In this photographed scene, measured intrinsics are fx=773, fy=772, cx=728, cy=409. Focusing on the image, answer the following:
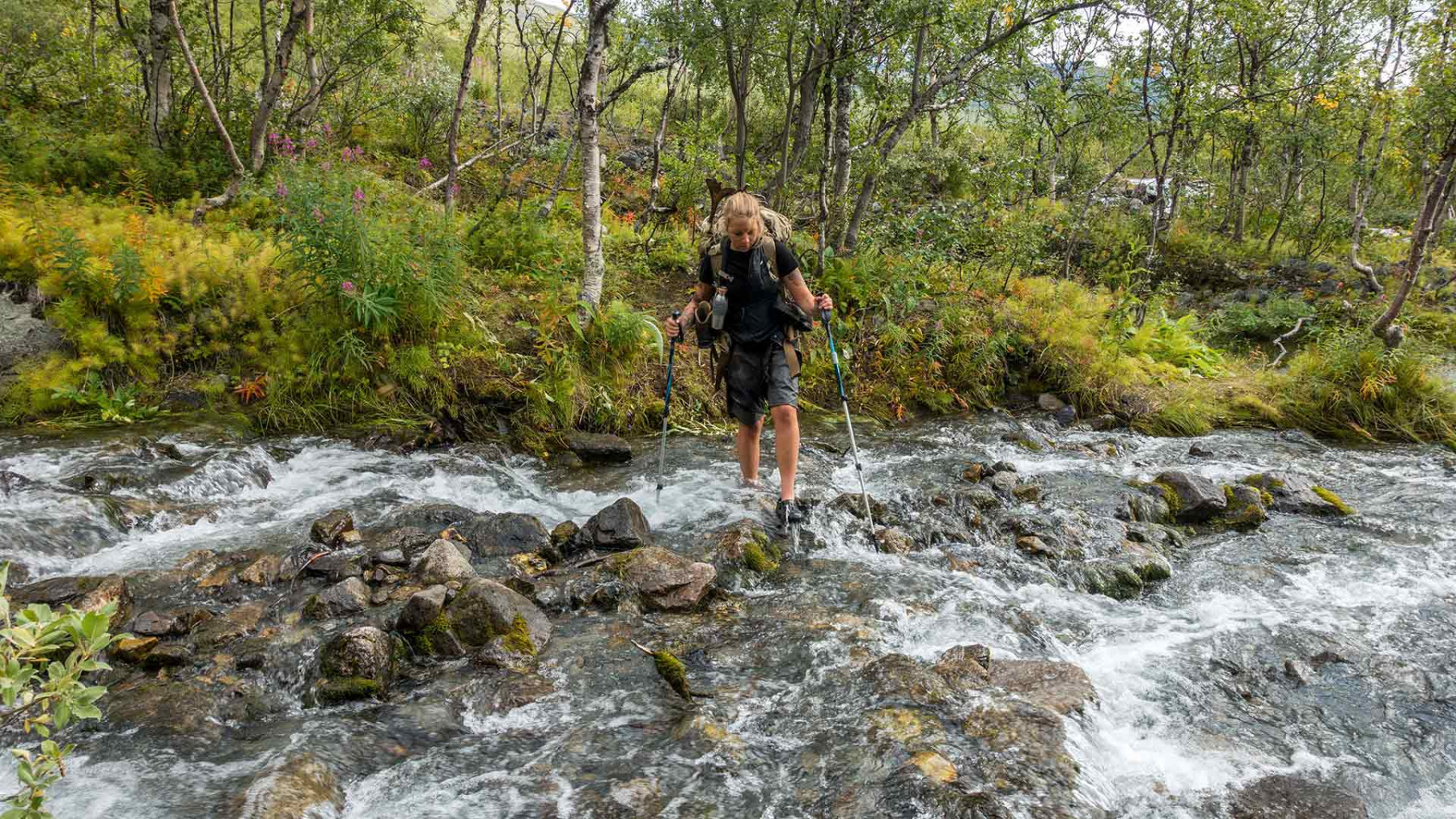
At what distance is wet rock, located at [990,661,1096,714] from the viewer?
4.55 meters

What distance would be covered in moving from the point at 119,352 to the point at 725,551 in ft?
22.8

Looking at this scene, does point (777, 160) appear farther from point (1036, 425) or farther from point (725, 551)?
point (725, 551)

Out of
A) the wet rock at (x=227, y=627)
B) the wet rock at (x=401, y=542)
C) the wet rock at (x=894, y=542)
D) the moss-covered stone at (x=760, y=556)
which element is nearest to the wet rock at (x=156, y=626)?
the wet rock at (x=227, y=627)

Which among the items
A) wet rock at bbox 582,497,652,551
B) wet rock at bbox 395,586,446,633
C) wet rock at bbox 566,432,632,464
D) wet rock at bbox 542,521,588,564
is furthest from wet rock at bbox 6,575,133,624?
wet rock at bbox 566,432,632,464

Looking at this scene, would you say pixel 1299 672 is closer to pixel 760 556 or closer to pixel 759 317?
pixel 760 556

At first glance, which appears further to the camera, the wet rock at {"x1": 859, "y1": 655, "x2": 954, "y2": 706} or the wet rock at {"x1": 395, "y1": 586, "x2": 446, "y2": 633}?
the wet rock at {"x1": 395, "y1": 586, "x2": 446, "y2": 633}

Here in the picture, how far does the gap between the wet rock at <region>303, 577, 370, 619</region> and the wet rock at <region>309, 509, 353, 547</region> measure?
2.94 ft

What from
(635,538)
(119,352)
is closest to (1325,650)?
(635,538)

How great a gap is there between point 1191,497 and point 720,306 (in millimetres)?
5320

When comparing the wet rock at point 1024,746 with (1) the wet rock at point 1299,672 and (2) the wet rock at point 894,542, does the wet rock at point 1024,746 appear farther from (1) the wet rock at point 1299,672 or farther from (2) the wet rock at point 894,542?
(2) the wet rock at point 894,542

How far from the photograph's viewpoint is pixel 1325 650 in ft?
17.5

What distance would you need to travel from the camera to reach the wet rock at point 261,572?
5.54 meters

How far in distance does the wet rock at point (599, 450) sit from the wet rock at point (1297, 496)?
23.1 ft

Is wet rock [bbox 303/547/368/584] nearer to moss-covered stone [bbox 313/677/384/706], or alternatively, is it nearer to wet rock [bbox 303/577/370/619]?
wet rock [bbox 303/577/370/619]
